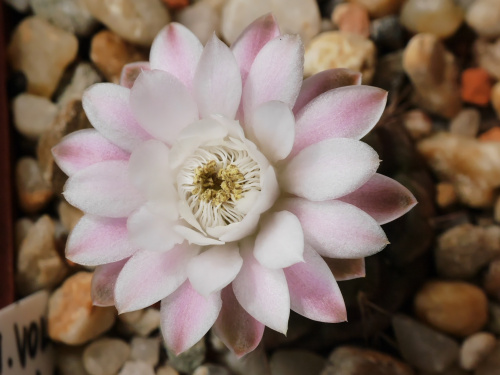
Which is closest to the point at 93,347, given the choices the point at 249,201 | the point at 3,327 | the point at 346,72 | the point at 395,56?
the point at 3,327

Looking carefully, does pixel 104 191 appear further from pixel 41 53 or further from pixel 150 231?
pixel 41 53

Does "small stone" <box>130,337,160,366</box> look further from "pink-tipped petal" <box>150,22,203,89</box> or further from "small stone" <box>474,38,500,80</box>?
"small stone" <box>474,38,500,80</box>

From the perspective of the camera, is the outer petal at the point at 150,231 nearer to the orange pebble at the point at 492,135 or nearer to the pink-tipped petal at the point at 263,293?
the pink-tipped petal at the point at 263,293

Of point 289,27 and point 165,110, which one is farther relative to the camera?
point 289,27

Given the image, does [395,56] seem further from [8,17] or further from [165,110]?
[8,17]

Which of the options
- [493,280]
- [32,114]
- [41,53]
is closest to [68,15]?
[41,53]

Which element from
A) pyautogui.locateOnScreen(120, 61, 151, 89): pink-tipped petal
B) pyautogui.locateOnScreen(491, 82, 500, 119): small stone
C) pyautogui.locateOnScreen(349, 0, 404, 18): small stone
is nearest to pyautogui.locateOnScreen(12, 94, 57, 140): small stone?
pyautogui.locateOnScreen(120, 61, 151, 89): pink-tipped petal

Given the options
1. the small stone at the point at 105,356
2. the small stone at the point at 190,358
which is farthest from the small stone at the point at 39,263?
the small stone at the point at 190,358
